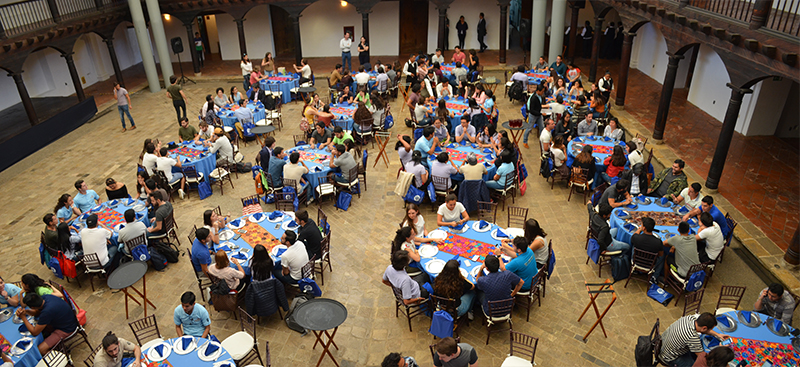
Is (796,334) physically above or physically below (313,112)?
below

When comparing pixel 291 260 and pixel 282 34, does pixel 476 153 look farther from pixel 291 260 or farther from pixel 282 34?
pixel 282 34

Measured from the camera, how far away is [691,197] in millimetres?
8039

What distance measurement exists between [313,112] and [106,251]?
597 cm

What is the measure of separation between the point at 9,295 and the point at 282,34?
714 inches

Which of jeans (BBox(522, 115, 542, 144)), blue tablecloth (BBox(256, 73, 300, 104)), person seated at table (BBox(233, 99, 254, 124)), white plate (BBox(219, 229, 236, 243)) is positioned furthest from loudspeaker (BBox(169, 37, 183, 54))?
white plate (BBox(219, 229, 236, 243))

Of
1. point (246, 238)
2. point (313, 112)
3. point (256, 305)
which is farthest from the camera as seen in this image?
point (313, 112)

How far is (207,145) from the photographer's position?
1129 cm

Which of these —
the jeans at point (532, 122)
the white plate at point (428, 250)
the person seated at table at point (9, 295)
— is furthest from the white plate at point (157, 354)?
the jeans at point (532, 122)

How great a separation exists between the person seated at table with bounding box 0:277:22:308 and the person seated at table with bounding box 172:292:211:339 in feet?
7.65

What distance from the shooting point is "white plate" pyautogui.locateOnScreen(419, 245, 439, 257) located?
714 centimetres

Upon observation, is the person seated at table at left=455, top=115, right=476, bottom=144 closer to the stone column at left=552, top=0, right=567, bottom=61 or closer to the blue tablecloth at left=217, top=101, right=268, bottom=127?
the blue tablecloth at left=217, top=101, right=268, bottom=127

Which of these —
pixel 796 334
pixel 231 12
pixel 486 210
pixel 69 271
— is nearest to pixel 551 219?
pixel 486 210

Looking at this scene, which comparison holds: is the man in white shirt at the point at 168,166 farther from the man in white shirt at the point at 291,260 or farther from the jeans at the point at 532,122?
the jeans at the point at 532,122

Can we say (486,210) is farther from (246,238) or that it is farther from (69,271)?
(69,271)
